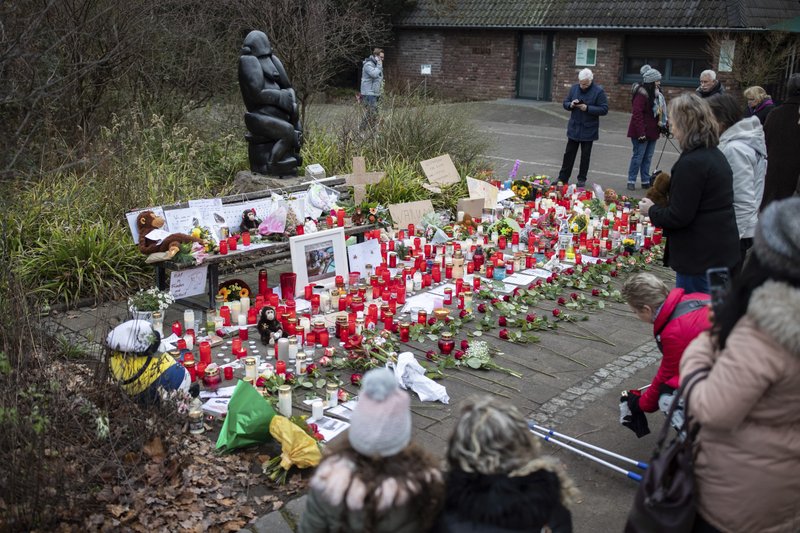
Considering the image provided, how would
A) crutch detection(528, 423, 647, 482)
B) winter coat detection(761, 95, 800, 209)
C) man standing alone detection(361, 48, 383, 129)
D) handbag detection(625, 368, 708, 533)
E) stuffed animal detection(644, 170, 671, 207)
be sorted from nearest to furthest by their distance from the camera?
handbag detection(625, 368, 708, 533) → crutch detection(528, 423, 647, 482) → stuffed animal detection(644, 170, 671, 207) → winter coat detection(761, 95, 800, 209) → man standing alone detection(361, 48, 383, 129)

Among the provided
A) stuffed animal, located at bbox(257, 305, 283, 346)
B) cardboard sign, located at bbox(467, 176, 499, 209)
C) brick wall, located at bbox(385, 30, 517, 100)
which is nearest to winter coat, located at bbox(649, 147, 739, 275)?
stuffed animal, located at bbox(257, 305, 283, 346)

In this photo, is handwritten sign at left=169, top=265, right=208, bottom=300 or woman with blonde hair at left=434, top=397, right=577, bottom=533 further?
handwritten sign at left=169, top=265, right=208, bottom=300

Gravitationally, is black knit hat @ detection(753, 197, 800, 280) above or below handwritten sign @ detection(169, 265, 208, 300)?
above

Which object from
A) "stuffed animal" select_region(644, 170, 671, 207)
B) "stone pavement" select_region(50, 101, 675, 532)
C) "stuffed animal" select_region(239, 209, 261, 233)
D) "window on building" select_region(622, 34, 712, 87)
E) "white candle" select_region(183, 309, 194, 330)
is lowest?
"stone pavement" select_region(50, 101, 675, 532)

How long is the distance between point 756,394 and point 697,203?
2.70 metres

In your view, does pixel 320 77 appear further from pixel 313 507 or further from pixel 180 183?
pixel 313 507

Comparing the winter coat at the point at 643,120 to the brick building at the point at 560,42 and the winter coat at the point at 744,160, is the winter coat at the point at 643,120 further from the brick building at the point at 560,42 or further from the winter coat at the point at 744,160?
the brick building at the point at 560,42

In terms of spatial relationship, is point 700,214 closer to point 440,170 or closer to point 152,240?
point 152,240

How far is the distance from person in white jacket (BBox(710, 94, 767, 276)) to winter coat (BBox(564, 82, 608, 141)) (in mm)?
5994

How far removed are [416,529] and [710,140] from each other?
3.28 metres

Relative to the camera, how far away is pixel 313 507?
2381mm

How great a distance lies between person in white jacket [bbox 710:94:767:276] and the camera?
5230mm

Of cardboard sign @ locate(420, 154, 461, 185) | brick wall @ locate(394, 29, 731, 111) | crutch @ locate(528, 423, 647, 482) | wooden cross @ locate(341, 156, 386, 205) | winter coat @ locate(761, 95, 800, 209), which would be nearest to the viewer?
crutch @ locate(528, 423, 647, 482)

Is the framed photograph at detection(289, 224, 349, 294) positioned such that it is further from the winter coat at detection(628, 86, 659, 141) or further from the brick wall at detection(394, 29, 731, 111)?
the brick wall at detection(394, 29, 731, 111)
